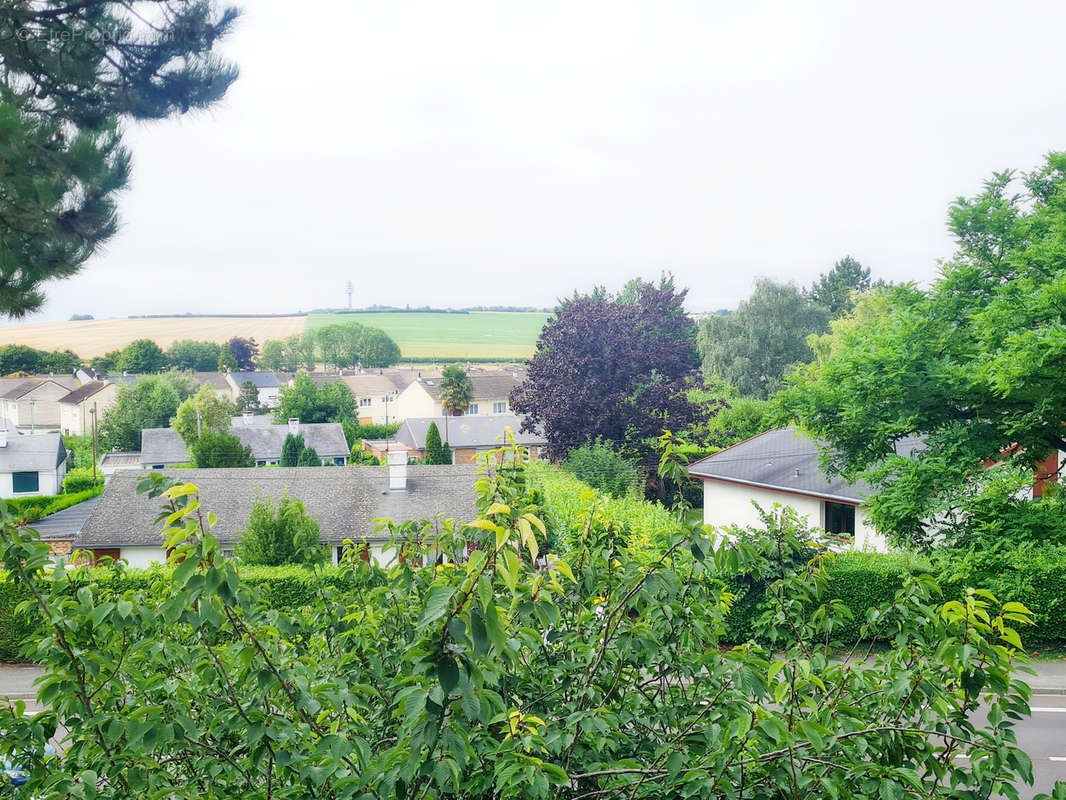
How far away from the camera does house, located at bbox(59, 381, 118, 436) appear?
62.2 metres

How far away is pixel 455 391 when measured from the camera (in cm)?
6519

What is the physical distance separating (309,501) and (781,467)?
13.8m

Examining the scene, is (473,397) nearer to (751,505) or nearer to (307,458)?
(307,458)

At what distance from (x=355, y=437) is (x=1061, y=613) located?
43.7m

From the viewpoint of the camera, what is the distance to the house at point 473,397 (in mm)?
68113

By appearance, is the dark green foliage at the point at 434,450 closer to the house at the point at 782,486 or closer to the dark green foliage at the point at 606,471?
the dark green foliage at the point at 606,471

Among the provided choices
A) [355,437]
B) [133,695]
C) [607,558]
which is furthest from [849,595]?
[355,437]

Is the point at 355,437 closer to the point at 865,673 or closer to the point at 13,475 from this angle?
the point at 13,475

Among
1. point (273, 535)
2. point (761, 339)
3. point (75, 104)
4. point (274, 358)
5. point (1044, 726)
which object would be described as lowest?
point (1044, 726)

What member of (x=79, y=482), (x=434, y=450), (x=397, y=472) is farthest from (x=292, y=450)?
(x=397, y=472)

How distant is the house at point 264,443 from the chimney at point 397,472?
24.3 meters

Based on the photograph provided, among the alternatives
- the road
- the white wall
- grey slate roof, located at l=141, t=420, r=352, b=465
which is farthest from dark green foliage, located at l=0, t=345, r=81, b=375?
the road

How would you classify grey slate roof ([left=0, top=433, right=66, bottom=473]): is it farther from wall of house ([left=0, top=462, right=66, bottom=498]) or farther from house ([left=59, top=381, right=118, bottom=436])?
house ([left=59, top=381, right=118, bottom=436])

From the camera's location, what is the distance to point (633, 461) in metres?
26.7
